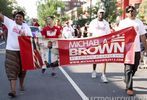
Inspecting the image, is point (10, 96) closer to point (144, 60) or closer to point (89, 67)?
Answer: point (89, 67)

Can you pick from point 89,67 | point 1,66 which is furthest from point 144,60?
point 1,66

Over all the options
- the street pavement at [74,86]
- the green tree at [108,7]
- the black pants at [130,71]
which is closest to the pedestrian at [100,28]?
the street pavement at [74,86]

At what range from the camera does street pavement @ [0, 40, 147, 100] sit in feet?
30.8

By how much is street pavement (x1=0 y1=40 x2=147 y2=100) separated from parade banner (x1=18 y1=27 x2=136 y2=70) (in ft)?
2.21

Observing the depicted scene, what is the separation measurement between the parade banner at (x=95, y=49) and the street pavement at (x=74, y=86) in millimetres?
717

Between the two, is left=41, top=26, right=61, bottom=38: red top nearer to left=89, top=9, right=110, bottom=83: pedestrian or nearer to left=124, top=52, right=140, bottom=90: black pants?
left=89, top=9, right=110, bottom=83: pedestrian

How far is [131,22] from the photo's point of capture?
9.66 meters

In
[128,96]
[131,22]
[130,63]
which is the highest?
[131,22]

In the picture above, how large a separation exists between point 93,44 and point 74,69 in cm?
504

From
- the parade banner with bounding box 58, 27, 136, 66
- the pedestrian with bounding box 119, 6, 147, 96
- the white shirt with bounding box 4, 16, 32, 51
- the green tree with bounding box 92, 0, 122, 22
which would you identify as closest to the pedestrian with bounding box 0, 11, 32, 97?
the white shirt with bounding box 4, 16, 32, 51

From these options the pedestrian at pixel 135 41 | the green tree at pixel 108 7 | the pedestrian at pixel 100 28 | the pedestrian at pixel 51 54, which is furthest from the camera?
the green tree at pixel 108 7

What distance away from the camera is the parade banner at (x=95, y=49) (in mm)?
10016

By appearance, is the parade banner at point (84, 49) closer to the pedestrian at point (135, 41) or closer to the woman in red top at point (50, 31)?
the pedestrian at point (135, 41)

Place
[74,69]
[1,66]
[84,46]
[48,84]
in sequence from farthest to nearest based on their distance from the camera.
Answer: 1. [1,66]
2. [74,69]
3. [48,84]
4. [84,46]
